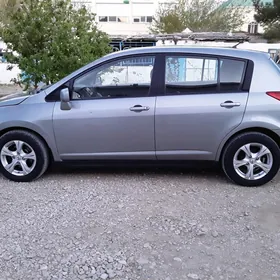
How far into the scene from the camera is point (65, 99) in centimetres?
411

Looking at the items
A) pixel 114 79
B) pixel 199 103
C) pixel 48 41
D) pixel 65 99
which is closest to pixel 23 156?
pixel 65 99

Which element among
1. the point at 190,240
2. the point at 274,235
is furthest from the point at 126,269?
the point at 274,235

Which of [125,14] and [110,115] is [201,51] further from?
[125,14]

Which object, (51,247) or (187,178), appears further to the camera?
(187,178)

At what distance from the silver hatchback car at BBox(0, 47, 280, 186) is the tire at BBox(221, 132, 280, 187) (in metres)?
0.01

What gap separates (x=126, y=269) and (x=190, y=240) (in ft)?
2.38

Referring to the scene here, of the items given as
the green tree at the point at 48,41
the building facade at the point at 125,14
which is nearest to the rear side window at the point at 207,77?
the green tree at the point at 48,41

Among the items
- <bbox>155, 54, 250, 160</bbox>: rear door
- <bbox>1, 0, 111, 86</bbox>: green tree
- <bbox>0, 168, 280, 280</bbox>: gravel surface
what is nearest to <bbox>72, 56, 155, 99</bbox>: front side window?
<bbox>155, 54, 250, 160</bbox>: rear door

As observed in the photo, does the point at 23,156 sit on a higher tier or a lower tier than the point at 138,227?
higher

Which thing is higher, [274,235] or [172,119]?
[172,119]

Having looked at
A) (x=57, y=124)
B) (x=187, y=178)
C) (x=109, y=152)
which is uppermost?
(x=57, y=124)

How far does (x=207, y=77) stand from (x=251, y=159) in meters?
1.16

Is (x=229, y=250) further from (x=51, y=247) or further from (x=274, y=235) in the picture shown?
(x=51, y=247)

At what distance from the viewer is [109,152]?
4285mm
